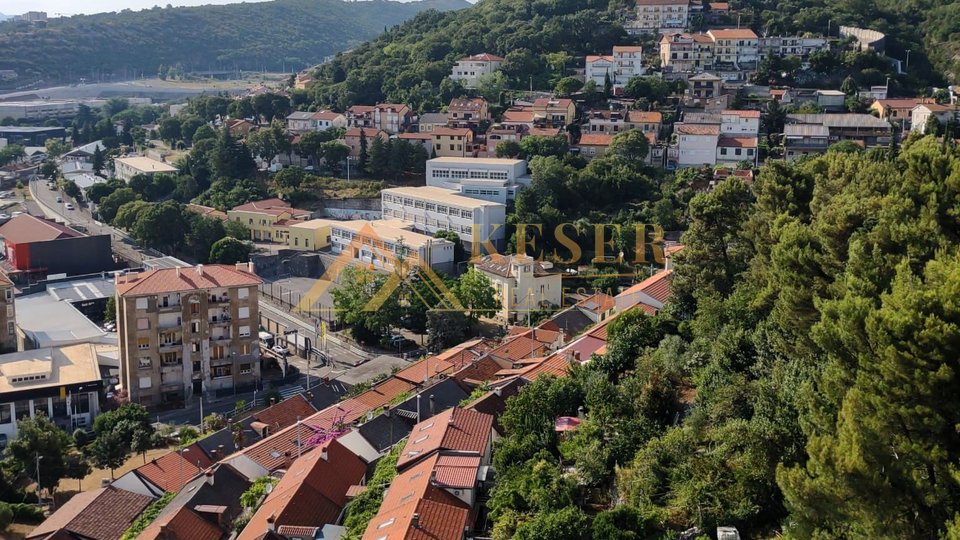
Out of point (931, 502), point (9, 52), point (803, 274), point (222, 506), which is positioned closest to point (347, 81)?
point (222, 506)

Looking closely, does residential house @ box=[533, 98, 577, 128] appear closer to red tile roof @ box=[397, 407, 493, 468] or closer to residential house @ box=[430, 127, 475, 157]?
residential house @ box=[430, 127, 475, 157]

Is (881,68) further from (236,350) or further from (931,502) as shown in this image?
(931,502)

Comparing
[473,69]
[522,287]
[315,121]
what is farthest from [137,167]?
[522,287]

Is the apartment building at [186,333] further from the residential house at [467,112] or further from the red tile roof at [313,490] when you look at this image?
the residential house at [467,112]

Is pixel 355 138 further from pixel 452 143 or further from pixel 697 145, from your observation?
pixel 697 145

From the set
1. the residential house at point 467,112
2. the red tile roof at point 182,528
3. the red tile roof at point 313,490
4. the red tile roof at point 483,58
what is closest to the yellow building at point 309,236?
the residential house at point 467,112
